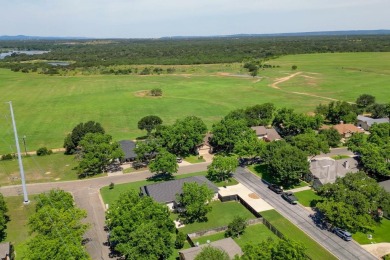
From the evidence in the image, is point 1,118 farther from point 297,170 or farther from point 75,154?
point 297,170

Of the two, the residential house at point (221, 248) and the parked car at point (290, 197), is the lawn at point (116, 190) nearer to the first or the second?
the parked car at point (290, 197)

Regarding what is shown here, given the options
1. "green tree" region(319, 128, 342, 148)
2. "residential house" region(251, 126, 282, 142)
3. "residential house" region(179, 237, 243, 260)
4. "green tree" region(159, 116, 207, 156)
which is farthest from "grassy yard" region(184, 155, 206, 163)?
"residential house" region(179, 237, 243, 260)

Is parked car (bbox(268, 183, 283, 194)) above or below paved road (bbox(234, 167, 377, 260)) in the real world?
above

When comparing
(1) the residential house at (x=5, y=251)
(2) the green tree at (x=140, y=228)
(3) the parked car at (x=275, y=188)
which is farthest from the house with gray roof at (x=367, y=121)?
(1) the residential house at (x=5, y=251)

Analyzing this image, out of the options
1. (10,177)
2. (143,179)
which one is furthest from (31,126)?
(143,179)

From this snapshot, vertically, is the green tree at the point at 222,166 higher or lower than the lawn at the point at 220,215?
higher

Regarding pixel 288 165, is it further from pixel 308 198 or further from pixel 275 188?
pixel 308 198

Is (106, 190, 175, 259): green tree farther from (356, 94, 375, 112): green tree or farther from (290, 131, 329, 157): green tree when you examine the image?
(356, 94, 375, 112): green tree
